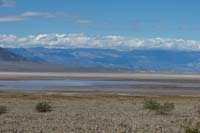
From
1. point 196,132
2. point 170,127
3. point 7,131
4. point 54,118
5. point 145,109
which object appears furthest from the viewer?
point 145,109

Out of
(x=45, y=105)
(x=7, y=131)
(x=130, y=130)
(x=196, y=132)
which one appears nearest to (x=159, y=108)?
(x=45, y=105)

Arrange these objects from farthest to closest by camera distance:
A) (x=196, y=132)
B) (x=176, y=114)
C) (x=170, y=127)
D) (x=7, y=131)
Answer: (x=176, y=114), (x=170, y=127), (x=7, y=131), (x=196, y=132)

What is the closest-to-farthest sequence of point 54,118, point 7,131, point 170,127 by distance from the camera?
point 7,131 < point 170,127 < point 54,118

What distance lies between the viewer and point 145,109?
27312 mm

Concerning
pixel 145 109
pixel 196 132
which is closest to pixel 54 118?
pixel 145 109

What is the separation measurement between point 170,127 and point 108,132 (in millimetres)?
2925

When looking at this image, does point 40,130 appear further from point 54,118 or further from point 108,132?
point 54,118

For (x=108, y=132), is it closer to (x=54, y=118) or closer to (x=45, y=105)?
(x=54, y=118)

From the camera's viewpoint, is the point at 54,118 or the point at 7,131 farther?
the point at 54,118

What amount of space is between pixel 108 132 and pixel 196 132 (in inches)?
208

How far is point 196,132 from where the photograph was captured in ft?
38.9

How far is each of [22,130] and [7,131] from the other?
0.61m

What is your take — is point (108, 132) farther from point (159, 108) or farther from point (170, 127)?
point (159, 108)

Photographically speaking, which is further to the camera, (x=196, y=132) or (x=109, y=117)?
(x=109, y=117)
